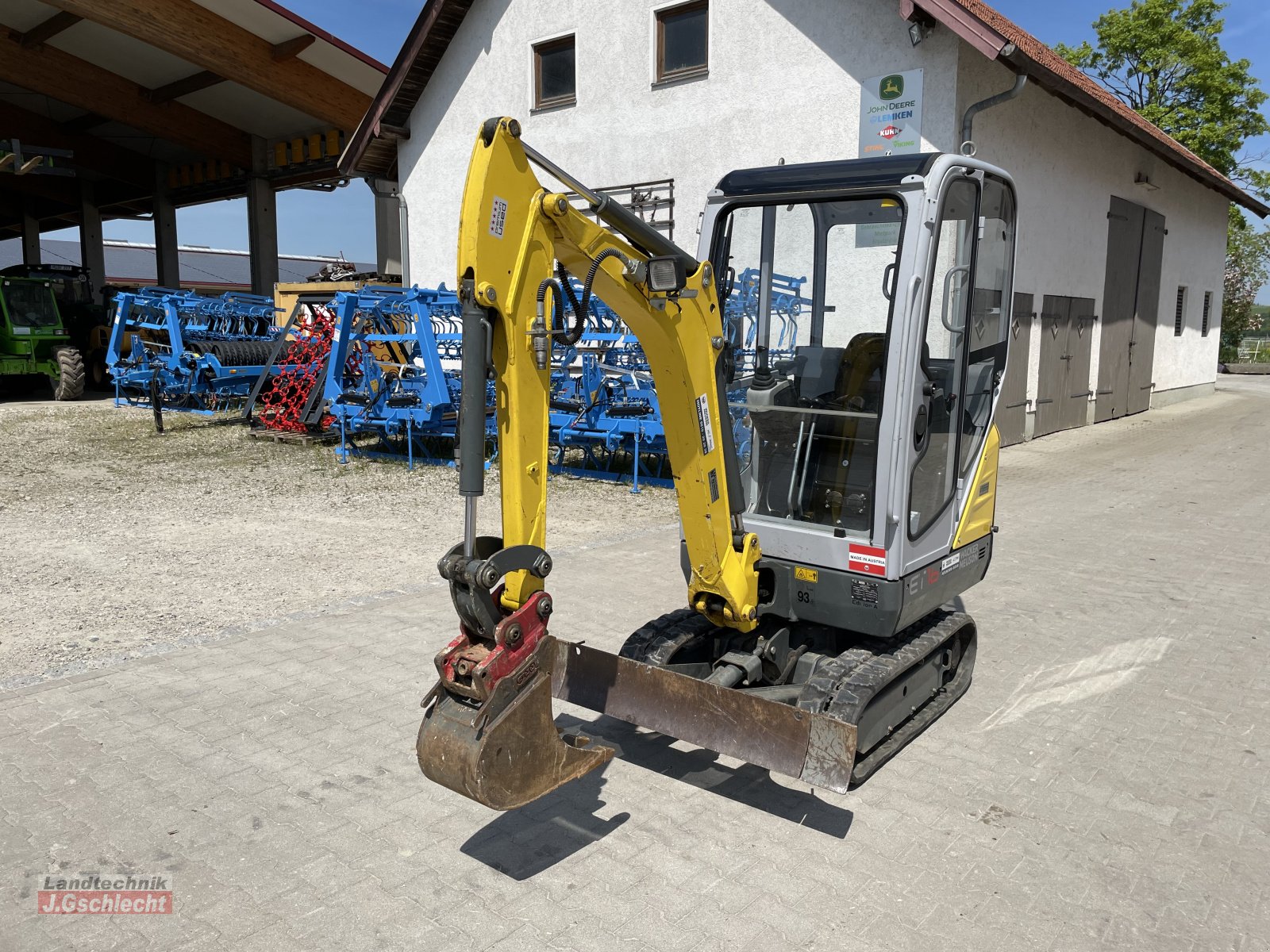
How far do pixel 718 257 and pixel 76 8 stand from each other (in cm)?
1661

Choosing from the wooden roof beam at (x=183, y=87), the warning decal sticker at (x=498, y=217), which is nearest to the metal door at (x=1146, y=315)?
the warning decal sticker at (x=498, y=217)

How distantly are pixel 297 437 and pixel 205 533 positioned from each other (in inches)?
197

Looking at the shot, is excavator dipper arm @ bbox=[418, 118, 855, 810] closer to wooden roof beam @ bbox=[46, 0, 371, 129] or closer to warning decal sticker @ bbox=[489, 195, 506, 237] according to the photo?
warning decal sticker @ bbox=[489, 195, 506, 237]

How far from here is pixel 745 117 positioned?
1266 cm

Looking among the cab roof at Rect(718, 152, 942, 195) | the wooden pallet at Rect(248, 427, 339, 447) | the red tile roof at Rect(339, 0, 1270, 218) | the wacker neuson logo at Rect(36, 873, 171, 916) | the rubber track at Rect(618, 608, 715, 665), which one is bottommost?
the wacker neuson logo at Rect(36, 873, 171, 916)

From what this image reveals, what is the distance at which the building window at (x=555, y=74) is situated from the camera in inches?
576

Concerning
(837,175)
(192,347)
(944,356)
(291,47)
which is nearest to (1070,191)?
(944,356)

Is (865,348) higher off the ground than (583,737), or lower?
higher

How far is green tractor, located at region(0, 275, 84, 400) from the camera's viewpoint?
17.9 m

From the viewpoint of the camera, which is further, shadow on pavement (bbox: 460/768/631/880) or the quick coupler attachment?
shadow on pavement (bbox: 460/768/631/880)

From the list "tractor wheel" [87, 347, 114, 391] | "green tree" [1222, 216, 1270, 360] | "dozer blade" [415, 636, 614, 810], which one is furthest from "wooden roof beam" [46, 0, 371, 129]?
"green tree" [1222, 216, 1270, 360]

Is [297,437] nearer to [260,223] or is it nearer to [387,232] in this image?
[387,232]

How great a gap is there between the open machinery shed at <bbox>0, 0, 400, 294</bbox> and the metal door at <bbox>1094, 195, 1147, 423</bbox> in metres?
13.6

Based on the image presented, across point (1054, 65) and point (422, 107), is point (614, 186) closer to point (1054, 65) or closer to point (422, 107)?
point (422, 107)
